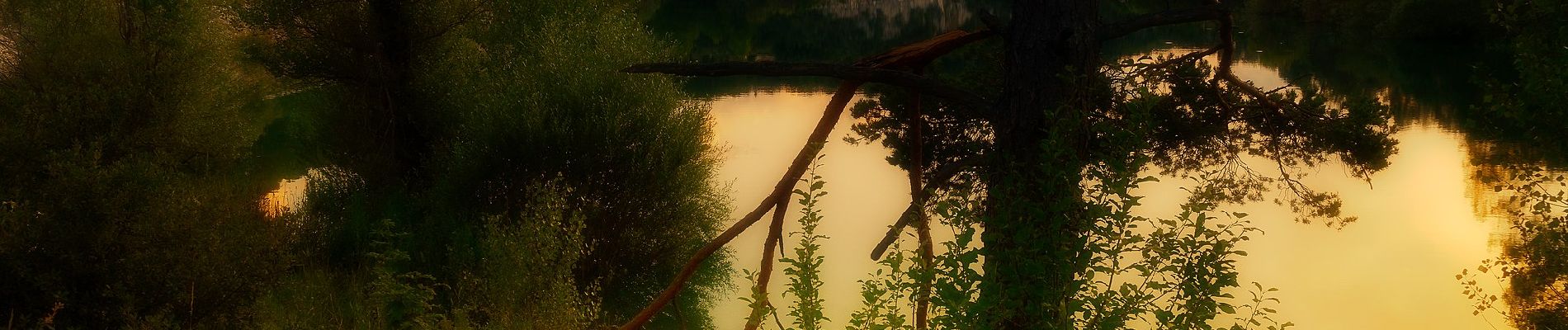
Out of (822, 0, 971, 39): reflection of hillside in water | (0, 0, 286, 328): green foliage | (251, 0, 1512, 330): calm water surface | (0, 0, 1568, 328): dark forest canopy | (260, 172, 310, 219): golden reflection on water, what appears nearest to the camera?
(0, 0, 1568, 328): dark forest canopy

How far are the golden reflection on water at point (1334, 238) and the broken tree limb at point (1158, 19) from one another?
6.76 meters

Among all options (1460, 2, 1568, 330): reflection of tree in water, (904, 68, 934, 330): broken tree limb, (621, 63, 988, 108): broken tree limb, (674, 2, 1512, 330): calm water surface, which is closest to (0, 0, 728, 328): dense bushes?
(674, 2, 1512, 330): calm water surface

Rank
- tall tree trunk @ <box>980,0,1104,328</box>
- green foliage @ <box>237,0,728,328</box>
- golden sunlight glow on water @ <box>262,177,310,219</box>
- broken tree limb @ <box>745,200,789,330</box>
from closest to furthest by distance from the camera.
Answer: tall tree trunk @ <box>980,0,1104,328</box>
broken tree limb @ <box>745,200,789,330</box>
green foliage @ <box>237,0,728,328</box>
golden sunlight glow on water @ <box>262,177,310,219</box>

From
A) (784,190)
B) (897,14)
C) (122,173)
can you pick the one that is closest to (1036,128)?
(784,190)

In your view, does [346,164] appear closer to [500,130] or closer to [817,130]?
[500,130]

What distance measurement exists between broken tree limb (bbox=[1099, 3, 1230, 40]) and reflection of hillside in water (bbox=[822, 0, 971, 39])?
110 ft

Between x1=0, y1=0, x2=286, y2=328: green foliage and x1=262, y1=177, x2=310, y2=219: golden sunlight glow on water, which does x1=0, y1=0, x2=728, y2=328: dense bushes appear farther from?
x1=262, y1=177, x2=310, y2=219: golden sunlight glow on water

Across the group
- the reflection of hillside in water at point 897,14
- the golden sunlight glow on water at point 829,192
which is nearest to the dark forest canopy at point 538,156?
the golden sunlight glow on water at point 829,192

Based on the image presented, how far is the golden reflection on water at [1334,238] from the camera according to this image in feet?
48.1

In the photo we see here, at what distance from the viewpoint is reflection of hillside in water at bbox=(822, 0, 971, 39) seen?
44.9m

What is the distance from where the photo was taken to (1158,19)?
4.93 meters

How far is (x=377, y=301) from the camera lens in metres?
9.98

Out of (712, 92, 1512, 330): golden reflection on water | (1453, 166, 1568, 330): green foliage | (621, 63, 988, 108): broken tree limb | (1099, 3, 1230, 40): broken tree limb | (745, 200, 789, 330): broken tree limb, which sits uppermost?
→ (712, 92, 1512, 330): golden reflection on water

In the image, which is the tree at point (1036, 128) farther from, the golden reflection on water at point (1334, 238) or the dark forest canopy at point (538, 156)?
the golden reflection on water at point (1334, 238)
